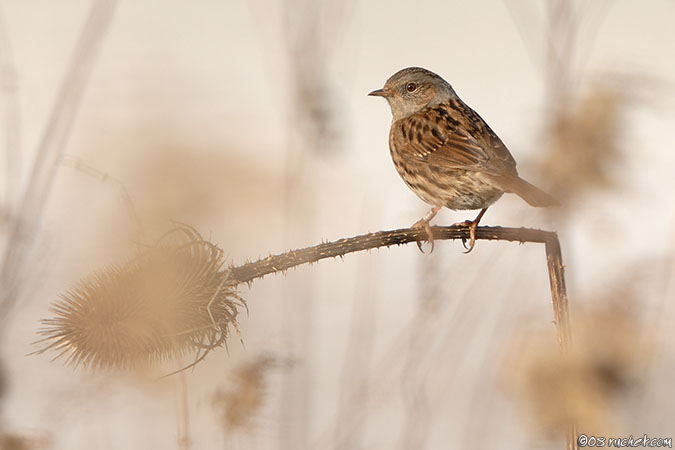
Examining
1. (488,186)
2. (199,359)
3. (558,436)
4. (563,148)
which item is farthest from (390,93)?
(199,359)

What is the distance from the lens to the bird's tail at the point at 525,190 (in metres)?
3.63

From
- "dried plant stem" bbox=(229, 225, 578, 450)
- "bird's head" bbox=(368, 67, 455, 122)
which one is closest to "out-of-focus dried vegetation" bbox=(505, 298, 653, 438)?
"dried plant stem" bbox=(229, 225, 578, 450)

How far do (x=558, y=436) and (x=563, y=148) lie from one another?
153 cm

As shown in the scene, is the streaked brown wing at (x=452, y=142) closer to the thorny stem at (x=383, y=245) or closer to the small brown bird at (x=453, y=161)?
the small brown bird at (x=453, y=161)

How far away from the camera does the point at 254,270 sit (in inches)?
99.5

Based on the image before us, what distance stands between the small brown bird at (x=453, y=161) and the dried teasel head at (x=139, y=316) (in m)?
1.49

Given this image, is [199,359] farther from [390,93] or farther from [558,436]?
[390,93]

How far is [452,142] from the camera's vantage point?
4.59 m

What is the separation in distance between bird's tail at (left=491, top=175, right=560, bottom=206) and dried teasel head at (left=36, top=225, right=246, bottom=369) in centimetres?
180

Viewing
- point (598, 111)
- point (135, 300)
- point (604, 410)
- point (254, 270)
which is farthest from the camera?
point (598, 111)

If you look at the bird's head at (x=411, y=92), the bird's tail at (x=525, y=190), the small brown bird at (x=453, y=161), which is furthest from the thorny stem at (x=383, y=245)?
the bird's head at (x=411, y=92)

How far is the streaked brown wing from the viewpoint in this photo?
14.3ft

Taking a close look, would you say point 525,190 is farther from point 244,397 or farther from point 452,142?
point 244,397

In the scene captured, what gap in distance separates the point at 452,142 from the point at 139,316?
9.80 ft
